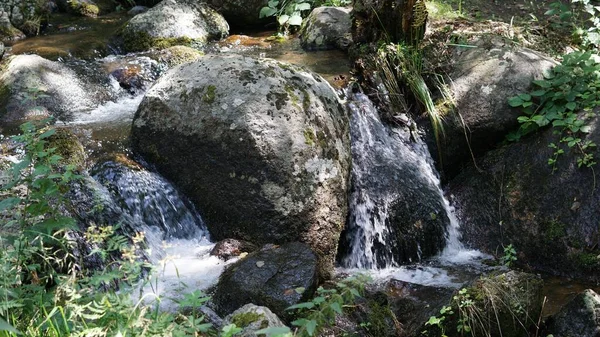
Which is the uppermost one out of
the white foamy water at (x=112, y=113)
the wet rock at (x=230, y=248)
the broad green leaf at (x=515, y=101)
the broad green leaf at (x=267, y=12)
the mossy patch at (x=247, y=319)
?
the broad green leaf at (x=267, y=12)

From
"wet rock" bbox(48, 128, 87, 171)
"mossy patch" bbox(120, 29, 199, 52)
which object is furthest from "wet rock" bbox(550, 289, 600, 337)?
"mossy patch" bbox(120, 29, 199, 52)

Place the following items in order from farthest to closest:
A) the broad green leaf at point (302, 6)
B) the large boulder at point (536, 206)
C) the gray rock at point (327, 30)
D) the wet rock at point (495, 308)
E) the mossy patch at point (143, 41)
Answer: the broad green leaf at point (302, 6), the mossy patch at point (143, 41), the gray rock at point (327, 30), the large boulder at point (536, 206), the wet rock at point (495, 308)

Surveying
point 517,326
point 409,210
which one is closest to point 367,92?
point 409,210

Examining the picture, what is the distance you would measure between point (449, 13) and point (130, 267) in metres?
6.51

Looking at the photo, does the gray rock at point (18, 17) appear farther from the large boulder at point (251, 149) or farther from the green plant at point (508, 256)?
the green plant at point (508, 256)

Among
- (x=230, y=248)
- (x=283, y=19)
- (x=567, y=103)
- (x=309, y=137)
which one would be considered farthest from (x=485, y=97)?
(x=283, y=19)

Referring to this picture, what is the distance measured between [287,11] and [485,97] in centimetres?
460

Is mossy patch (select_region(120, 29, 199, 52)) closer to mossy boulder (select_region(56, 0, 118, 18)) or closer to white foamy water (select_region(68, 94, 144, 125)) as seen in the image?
white foamy water (select_region(68, 94, 144, 125))

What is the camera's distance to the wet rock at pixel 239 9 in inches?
392

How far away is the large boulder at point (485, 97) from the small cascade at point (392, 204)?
0.34 metres

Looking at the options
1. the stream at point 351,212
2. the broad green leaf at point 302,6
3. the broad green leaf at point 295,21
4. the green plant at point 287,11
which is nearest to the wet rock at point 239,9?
the green plant at point 287,11

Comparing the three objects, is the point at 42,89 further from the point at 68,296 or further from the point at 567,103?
the point at 567,103

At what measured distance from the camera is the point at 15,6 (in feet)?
31.3

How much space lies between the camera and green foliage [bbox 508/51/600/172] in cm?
515
